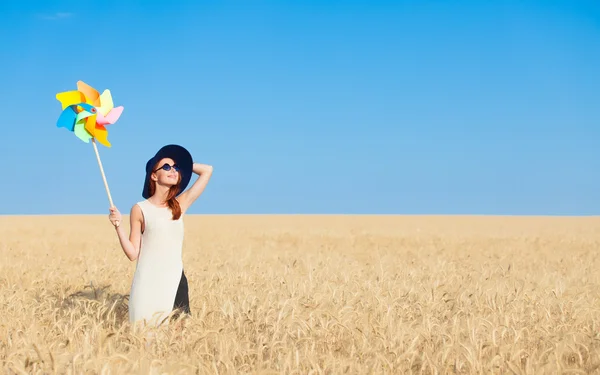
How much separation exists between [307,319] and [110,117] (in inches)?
100

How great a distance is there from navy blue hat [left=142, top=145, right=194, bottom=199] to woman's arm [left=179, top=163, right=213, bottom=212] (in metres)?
0.08

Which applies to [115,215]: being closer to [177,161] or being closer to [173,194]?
[173,194]

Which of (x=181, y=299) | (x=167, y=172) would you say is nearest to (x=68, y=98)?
(x=167, y=172)

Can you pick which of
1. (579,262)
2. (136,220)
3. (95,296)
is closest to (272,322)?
(136,220)

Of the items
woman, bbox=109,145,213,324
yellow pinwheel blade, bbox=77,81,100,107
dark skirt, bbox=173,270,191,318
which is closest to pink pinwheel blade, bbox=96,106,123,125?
yellow pinwheel blade, bbox=77,81,100,107

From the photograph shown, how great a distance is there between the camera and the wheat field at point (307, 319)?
4.14 meters

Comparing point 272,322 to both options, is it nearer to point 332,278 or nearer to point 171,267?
point 171,267

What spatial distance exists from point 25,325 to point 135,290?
940 mm

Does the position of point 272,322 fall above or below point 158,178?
below

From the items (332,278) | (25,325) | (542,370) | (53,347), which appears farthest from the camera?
(332,278)

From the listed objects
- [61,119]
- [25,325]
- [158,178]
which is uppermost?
[61,119]

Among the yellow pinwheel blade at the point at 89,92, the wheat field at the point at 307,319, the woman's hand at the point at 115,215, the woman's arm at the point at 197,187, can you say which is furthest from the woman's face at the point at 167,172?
the wheat field at the point at 307,319

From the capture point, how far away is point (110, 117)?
6156mm

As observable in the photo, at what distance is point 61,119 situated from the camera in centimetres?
615
